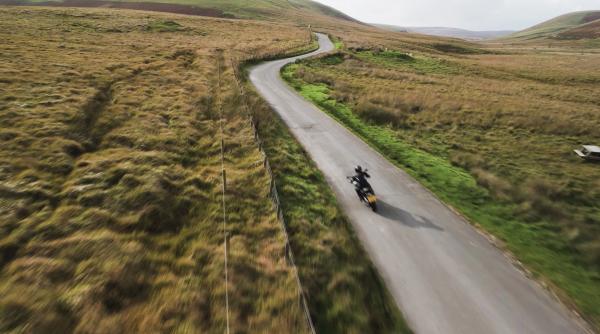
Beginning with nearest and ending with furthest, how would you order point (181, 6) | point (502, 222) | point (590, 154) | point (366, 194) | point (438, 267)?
point (438, 267)
point (502, 222)
point (366, 194)
point (590, 154)
point (181, 6)

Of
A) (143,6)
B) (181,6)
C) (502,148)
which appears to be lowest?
(502,148)

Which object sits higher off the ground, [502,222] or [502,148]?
[502,148]

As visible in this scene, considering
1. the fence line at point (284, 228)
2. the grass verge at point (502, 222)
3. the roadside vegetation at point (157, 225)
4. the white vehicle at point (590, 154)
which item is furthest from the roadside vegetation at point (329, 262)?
the white vehicle at point (590, 154)

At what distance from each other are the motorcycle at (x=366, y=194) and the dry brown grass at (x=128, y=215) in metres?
4.15

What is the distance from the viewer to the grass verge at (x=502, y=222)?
955 centimetres

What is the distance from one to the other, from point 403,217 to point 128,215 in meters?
10.9

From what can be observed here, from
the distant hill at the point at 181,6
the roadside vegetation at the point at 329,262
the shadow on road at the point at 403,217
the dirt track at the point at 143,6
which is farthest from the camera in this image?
the distant hill at the point at 181,6

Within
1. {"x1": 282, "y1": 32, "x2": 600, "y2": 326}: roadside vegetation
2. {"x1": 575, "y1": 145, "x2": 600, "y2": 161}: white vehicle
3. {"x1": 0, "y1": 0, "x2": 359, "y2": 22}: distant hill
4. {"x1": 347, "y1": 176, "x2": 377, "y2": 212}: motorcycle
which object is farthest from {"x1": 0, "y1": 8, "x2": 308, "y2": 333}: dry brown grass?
{"x1": 0, "y1": 0, "x2": 359, "y2": 22}: distant hill

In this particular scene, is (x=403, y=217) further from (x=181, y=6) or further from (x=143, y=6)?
(x=181, y=6)

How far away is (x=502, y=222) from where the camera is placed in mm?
12750

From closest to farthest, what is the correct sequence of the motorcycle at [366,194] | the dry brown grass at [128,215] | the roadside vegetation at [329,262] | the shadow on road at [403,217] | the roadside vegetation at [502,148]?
the dry brown grass at [128,215]
the roadside vegetation at [329,262]
the roadside vegetation at [502,148]
the shadow on road at [403,217]
the motorcycle at [366,194]

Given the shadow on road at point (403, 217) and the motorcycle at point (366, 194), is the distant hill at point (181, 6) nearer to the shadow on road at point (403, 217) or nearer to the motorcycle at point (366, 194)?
the motorcycle at point (366, 194)

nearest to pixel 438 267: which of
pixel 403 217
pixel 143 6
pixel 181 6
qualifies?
pixel 403 217

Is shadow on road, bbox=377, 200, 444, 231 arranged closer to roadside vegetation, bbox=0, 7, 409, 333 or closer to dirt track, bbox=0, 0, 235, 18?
roadside vegetation, bbox=0, 7, 409, 333
